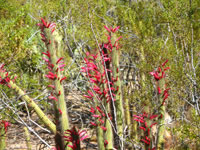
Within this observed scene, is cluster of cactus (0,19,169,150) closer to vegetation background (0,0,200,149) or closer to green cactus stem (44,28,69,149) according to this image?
green cactus stem (44,28,69,149)

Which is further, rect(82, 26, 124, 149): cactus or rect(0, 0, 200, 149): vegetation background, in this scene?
rect(0, 0, 200, 149): vegetation background

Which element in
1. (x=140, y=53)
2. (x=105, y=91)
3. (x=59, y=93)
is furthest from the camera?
(x=140, y=53)

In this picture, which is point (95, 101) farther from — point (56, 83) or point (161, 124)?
point (161, 124)

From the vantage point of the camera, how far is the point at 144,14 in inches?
353

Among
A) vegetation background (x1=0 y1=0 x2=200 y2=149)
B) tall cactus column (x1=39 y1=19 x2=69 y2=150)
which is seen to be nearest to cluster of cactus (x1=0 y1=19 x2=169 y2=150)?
tall cactus column (x1=39 y1=19 x2=69 y2=150)

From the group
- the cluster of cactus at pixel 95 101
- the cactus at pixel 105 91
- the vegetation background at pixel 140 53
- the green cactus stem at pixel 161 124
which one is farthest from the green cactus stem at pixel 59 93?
the green cactus stem at pixel 161 124

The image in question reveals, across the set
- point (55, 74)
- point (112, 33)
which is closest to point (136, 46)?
point (112, 33)

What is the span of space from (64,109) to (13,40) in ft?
9.98

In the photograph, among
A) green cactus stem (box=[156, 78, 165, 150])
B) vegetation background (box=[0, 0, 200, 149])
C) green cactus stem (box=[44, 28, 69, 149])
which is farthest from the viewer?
vegetation background (box=[0, 0, 200, 149])

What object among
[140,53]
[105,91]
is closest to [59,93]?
[105,91]

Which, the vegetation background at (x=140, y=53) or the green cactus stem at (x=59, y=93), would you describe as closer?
the green cactus stem at (x=59, y=93)

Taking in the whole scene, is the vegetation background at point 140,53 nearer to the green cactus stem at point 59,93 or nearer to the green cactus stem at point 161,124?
the green cactus stem at point 161,124

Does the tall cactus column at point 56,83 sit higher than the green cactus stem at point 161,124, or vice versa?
the tall cactus column at point 56,83

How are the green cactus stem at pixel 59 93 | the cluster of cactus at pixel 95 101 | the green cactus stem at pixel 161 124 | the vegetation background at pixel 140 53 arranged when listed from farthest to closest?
the vegetation background at pixel 140 53
the green cactus stem at pixel 161 124
the green cactus stem at pixel 59 93
the cluster of cactus at pixel 95 101
